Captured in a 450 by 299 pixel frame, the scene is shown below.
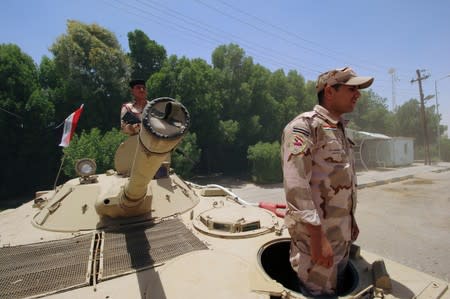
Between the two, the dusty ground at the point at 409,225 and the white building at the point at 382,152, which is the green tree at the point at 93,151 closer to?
the dusty ground at the point at 409,225

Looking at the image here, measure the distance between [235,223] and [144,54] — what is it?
2204cm

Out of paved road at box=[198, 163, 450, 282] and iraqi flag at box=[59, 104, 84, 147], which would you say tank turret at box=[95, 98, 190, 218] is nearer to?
iraqi flag at box=[59, 104, 84, 147]

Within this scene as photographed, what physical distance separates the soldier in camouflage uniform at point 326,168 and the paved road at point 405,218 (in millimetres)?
6822

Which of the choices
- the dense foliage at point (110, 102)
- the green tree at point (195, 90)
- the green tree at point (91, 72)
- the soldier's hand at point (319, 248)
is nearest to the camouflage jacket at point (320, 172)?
the soldier's hand at point (319, 248)

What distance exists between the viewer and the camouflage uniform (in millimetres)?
2527

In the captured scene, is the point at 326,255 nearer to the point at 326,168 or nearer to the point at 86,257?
the point at 326,168

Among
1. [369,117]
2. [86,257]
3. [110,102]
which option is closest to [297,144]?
[86,257]

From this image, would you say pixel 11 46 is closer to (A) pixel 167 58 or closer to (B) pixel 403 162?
(A) pixel 167 58

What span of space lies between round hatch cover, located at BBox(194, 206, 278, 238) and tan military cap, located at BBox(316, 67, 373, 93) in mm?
2327

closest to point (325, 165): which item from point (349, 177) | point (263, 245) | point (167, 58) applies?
point (349, 177)

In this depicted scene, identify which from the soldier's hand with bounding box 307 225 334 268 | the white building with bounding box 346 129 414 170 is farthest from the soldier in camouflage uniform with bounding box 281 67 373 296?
the white building with bounding box 346 129 414 170

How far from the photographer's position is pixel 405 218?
1294 cm

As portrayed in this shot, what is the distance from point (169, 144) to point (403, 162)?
3883 cm

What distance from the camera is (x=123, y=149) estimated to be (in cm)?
573
